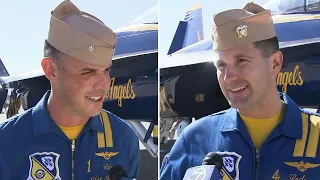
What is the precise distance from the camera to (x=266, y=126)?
119 cm

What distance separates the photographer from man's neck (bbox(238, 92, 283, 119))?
1188mm

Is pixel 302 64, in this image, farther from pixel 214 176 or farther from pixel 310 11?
pixel 214 176

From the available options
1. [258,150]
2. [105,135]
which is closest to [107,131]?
[105,135]

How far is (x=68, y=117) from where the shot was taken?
126cm

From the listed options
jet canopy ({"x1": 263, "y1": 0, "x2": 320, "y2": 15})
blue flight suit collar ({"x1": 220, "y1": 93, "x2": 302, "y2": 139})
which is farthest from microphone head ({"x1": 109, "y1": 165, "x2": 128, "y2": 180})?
jet canopy ({"x1": 263, "y1": 0, "x2": 320, "y2": 15})

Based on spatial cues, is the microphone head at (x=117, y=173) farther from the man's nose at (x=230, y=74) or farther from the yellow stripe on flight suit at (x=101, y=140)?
the man's nose at (x=230, y=74)

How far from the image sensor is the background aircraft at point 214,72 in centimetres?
153

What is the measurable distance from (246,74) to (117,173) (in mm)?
472

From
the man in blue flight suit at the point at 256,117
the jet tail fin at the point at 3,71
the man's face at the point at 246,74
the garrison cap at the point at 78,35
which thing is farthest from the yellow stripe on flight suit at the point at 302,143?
the jet tail fin at the point at 3,71

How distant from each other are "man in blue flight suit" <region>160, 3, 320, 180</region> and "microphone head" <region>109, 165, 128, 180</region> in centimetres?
19

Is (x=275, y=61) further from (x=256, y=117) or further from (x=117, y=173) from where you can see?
(x=117, y=173)

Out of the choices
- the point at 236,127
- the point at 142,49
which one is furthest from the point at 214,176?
the point at 142,49

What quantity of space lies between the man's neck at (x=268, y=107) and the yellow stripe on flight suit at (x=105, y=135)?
0.44 m

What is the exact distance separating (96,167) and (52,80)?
30cm
